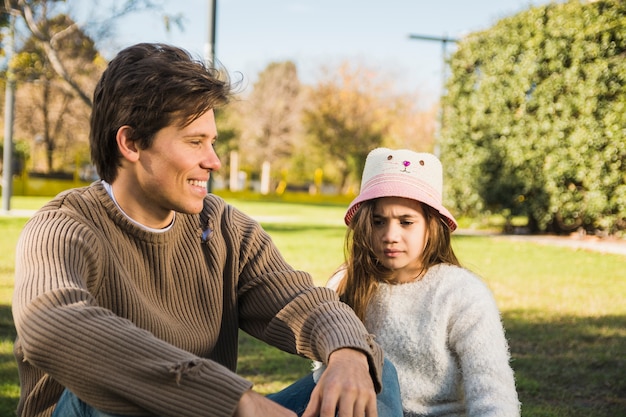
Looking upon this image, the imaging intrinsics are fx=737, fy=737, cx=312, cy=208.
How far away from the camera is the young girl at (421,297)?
2637mm

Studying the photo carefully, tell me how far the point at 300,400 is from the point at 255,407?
620 millimetres

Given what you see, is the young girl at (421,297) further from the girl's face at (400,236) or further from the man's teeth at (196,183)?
the man's teeth at (196,183)

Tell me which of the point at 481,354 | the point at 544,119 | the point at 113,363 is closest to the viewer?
the point at 113,363

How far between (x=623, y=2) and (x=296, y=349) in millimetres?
13051

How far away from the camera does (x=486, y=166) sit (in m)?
15.9

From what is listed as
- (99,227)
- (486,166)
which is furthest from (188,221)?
(486,166)

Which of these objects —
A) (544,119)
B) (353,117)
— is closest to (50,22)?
(544,119)

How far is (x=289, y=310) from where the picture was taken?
2273 mm

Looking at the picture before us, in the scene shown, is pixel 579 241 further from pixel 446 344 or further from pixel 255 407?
pixel 255 407

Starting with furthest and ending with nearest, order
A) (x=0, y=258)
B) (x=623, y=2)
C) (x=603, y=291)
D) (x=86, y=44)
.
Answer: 1. (x=86, y=44)
2. (x=623, y=2)
3. (x=0, y=258)
4. (x=603, y=291)

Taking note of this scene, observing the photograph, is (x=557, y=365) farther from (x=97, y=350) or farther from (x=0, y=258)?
(x=0, y=258)

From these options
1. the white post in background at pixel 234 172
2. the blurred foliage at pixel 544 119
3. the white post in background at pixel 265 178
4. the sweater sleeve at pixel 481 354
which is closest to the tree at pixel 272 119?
the white post in background at pixel 265 178

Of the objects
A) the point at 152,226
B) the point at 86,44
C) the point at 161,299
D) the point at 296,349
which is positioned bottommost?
the point at 296,349

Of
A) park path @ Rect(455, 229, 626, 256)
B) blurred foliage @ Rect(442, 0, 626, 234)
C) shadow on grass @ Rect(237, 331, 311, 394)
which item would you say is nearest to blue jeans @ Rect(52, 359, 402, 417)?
shadow on grass @ Rect(237, 331, 311, 394)
